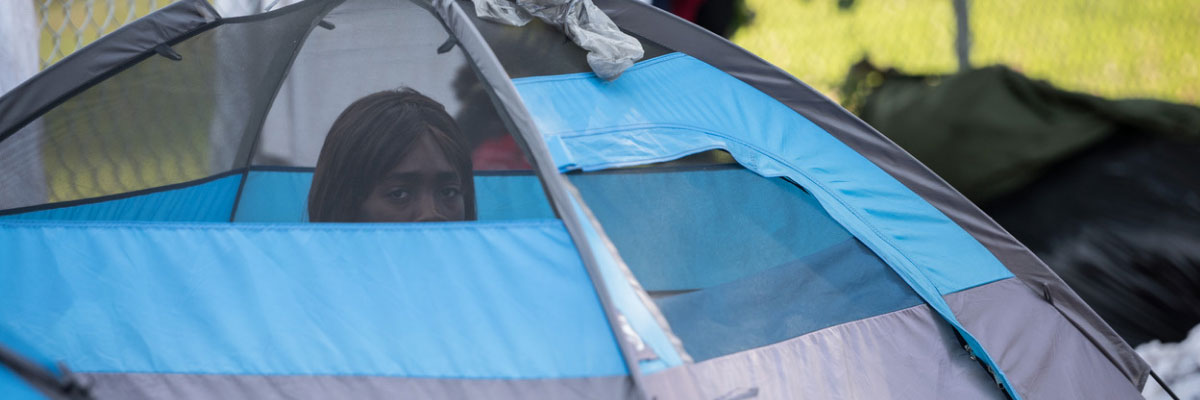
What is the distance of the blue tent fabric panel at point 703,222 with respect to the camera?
1.53 metres

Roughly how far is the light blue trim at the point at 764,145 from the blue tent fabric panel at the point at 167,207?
0.59 meters

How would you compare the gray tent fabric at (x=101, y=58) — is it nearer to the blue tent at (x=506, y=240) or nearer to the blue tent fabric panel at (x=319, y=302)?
the blue tent at (x=506, y=240)

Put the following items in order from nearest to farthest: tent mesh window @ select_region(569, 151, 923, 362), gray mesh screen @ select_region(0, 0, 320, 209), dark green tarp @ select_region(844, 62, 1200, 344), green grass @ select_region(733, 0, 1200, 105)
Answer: tent mesh window @ select_region(569, 151, 923, 362) < gray mesh screen @ select_region(0, 0, 320, 209) < dark green tarp @ select_region(844, 62, 1200, 344) < green grass @ select_region(733, 0, 1200, 105)

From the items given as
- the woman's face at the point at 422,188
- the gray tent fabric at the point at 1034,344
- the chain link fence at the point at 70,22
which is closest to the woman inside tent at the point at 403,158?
the woman's face at the point at 422,188

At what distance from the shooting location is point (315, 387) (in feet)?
4.12

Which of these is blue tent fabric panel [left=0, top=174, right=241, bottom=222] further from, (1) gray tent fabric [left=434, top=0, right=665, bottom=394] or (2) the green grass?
(2) the green grass

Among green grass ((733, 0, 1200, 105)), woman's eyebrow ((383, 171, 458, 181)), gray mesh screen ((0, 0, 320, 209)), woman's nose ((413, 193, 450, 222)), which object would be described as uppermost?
gray mesh screen ((0, 0, 320, 209))

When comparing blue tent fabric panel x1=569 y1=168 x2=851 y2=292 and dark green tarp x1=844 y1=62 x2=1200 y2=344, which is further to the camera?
dark green tarp x1=844 y1=62 x2=1200 y2=344

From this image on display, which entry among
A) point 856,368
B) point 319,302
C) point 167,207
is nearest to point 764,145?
point 856,368

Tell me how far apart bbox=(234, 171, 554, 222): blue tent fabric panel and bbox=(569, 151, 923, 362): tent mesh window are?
12 centimetres

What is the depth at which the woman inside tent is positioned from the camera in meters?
1.57

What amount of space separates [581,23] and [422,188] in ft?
1.29

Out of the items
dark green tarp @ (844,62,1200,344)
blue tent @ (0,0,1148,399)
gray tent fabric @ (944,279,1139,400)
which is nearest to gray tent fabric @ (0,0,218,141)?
blue tent @ (0,0,1148,399)

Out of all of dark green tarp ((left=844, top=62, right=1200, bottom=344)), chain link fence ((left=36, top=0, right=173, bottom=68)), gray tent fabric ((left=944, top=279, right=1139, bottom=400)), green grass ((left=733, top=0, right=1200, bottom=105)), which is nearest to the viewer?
gray tent fabric ((left=944, top=279, right=1139, bottom=400))
